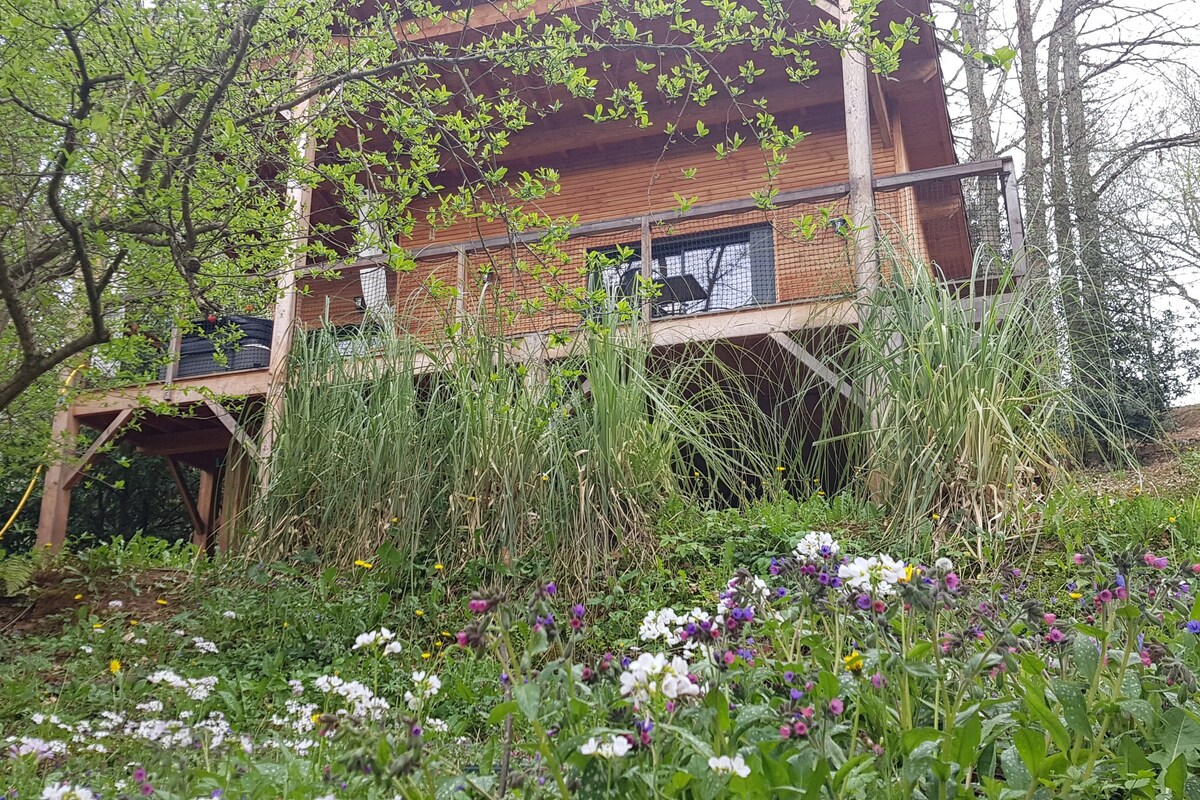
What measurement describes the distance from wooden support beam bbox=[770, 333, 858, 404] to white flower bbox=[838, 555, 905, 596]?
3.32 m

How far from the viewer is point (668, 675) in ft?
4.99

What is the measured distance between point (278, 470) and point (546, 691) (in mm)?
4285

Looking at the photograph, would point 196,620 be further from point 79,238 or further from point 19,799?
point 19,799

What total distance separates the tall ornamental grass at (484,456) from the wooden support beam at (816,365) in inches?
22.5

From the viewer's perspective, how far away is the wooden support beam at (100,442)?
7121mm

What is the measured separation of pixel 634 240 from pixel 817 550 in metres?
7.25

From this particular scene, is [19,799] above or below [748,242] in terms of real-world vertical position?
below

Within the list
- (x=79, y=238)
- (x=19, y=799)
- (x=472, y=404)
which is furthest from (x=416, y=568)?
(x=19, y=799)

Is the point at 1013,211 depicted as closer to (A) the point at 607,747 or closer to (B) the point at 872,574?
(B) the point at 872,574

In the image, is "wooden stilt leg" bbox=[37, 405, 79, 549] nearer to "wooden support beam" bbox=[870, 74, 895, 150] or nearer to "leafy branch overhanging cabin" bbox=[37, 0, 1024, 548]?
"leafy branch overhanging cabin" bbox=[37, 0, 1024, 548]

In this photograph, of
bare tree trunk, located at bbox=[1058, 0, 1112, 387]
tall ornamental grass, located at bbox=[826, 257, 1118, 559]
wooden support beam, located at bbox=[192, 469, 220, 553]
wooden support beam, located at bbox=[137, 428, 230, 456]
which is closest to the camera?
tall ornamental grass, located at bbox=[826, 257, 1118, 559]

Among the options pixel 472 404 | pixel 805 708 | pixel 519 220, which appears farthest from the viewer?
pixel 472 404

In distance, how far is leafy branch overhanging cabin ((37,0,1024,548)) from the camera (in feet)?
17.0

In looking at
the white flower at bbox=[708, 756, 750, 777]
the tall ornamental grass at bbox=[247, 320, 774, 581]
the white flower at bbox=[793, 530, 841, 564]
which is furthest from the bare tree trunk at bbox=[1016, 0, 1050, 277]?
the white flower at bbox=[708, 756, 750, 777]
